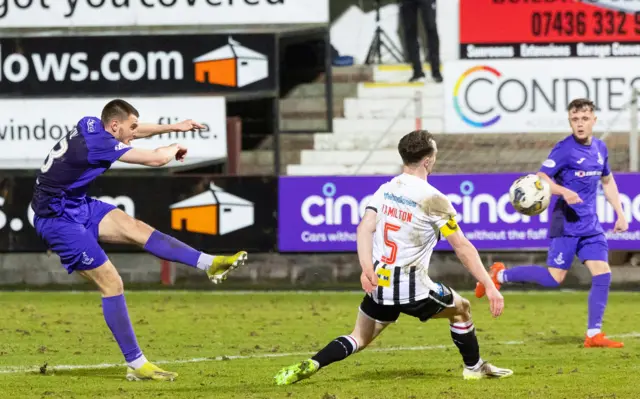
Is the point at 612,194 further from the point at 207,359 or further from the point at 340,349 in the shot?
the point at 340,349

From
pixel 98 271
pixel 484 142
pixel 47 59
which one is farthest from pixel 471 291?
pixel 98 271

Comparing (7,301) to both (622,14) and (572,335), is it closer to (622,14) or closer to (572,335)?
(572,335)

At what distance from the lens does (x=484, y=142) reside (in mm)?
23875

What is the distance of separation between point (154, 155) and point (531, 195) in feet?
14.9

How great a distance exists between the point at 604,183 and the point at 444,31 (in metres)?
12.8

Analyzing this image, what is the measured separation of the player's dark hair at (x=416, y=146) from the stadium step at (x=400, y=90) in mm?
15368

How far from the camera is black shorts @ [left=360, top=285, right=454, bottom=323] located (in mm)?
9188

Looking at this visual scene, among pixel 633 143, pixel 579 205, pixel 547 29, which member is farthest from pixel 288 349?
pixel 547 29

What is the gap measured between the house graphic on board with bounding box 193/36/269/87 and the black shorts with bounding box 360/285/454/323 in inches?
533

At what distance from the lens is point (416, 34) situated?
80.4 feet

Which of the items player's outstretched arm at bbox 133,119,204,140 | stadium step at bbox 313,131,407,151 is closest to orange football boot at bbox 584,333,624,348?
player's outstretched arm at bbox 133,119,204,140

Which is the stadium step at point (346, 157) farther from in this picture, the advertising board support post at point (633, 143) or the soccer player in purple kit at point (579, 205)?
the soccer player in purple kit at point (579, 205)

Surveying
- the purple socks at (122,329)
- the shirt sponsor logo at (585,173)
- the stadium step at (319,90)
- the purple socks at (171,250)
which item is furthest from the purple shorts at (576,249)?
the stadium step at (319,90)

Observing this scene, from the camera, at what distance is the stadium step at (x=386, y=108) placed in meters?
24.1
